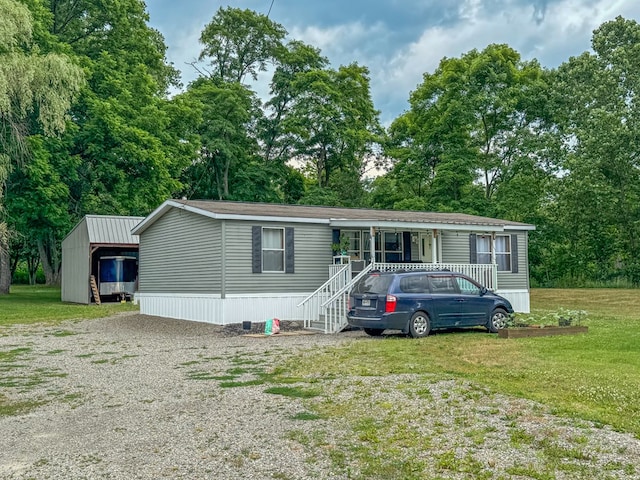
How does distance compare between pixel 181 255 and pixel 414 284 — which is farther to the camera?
pixel 181 255

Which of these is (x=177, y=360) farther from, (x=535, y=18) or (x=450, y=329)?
(x=535, y=18)

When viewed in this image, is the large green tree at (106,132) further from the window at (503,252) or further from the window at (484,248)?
the window at (503,252)

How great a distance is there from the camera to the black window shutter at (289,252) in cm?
1684

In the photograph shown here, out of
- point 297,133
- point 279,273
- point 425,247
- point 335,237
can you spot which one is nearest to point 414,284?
point 279,273

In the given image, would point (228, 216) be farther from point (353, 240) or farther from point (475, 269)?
point (475, 269)

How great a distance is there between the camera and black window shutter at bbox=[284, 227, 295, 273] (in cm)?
1684

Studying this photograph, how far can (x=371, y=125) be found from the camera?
43.7 m

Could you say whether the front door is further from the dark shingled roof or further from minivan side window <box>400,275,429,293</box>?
minivan side window <box>400,275,429,293</box>

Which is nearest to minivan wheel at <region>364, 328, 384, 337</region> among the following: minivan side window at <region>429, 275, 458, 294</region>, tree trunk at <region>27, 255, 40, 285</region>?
minivan side window at <region>429, 275, 458, 294</region>

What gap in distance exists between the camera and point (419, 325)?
1312 cm

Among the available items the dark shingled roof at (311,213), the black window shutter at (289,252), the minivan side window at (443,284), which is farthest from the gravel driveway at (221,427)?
the dark shingled roof at (311,213)

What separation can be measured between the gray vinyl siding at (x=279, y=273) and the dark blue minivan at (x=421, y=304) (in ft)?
11.6

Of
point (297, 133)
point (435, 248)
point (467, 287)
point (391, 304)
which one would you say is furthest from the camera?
point (297, 133)

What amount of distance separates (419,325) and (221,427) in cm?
788
